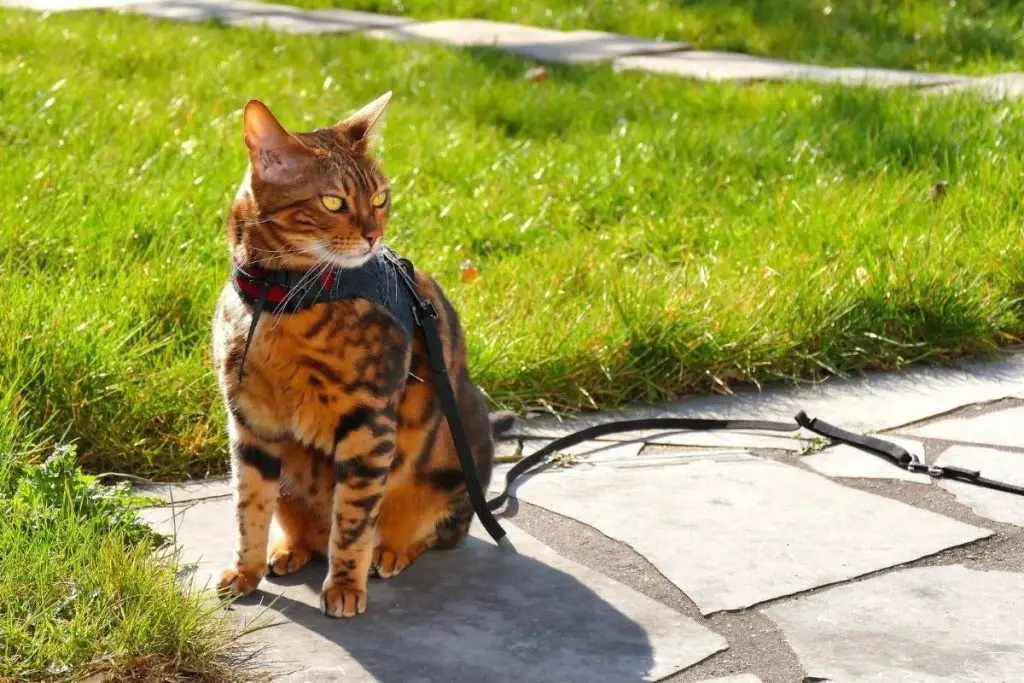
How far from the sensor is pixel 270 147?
2.67m

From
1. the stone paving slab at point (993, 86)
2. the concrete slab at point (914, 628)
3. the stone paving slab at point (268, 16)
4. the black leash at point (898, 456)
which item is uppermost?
the stone paving slab at point (268, 16)

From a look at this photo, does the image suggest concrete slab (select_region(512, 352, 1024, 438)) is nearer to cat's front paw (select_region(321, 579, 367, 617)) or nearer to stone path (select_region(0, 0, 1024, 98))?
cat's front paw (select_region(321, 579, 367, 617))

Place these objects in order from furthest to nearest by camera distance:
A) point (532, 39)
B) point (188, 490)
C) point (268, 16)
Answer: point (268, 16), point (532, 39), point (188, 490)

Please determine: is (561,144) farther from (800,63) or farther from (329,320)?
(329,320)

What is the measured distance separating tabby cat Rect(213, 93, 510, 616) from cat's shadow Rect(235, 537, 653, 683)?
77 mm

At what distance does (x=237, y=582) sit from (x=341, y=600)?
24 cm

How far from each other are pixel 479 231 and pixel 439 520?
2.29m

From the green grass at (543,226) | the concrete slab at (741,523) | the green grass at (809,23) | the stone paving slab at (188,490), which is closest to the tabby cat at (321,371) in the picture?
the stone paving slab at (188,490)

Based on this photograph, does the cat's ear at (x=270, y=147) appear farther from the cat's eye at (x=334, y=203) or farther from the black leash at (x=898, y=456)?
the black leash at (x=898, y=456)

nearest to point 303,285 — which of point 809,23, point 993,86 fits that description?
point 993,86

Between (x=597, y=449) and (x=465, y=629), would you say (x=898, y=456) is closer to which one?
(x=597, y=449)

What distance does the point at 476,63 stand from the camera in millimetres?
7695

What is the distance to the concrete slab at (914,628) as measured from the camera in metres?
2.53

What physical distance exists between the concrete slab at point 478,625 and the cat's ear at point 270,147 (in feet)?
2.76
